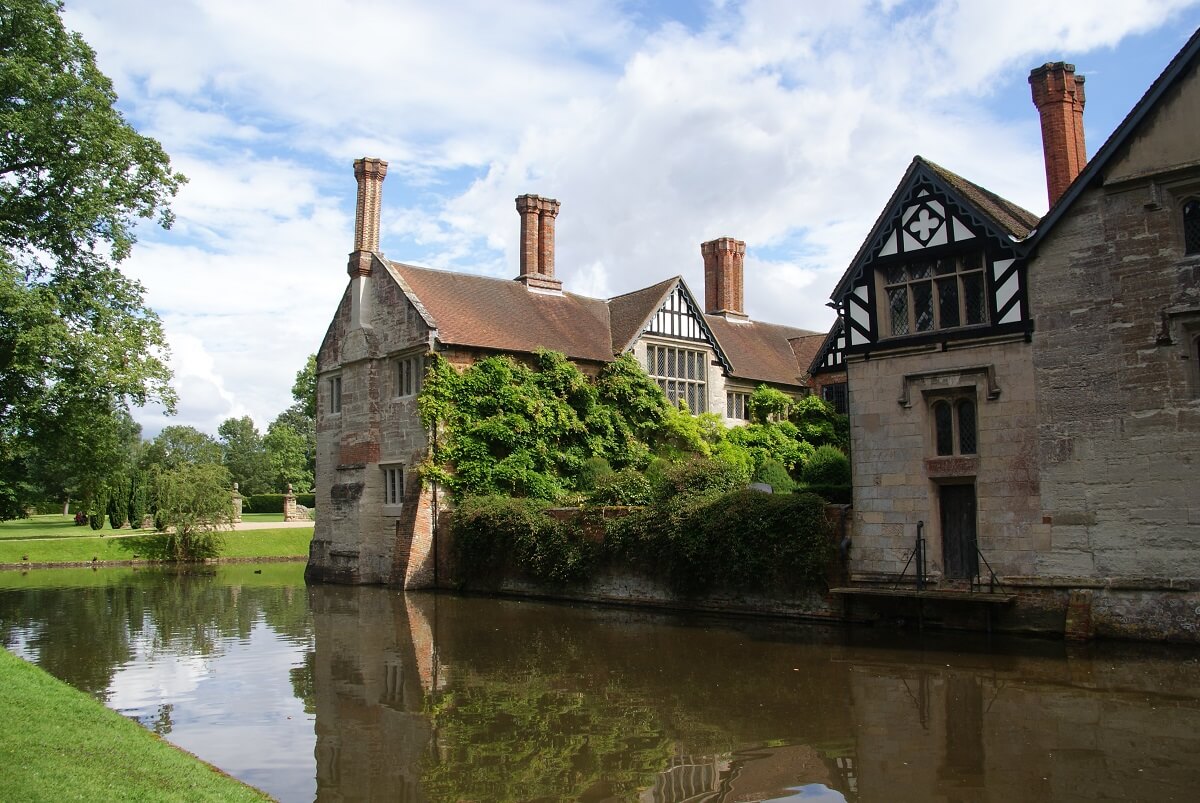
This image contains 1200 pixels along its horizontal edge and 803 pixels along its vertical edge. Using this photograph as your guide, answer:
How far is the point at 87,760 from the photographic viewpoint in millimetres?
7234

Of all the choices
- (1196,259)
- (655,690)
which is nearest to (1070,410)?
(1196,259)

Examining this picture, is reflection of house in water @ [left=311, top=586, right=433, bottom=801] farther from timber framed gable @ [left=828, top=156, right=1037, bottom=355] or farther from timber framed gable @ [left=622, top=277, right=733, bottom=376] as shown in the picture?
timber framed gable @ [left=622, top=277, right=733, bottom=376]

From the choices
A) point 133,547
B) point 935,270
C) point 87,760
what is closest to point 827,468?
point 935,270

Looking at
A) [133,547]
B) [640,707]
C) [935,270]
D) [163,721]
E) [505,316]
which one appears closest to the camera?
[163,721]

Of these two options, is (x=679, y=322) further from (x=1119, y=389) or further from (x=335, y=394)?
(x=1119, y=389)

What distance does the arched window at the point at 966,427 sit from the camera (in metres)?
17.4

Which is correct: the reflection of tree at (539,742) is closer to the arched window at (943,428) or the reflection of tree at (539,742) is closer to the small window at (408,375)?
the arched window at (943,428)

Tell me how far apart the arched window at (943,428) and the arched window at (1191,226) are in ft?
15.2

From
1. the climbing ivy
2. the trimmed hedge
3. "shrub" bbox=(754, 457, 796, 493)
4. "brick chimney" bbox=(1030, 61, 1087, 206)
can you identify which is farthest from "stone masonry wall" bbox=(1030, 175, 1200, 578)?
the trimmed hedge

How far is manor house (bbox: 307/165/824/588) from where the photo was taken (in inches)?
1078

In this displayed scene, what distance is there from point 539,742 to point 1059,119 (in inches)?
618

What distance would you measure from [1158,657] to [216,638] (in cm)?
1524

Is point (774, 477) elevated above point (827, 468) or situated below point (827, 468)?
below

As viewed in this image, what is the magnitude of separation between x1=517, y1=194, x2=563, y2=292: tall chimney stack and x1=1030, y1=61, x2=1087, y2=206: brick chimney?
17.2 metres
